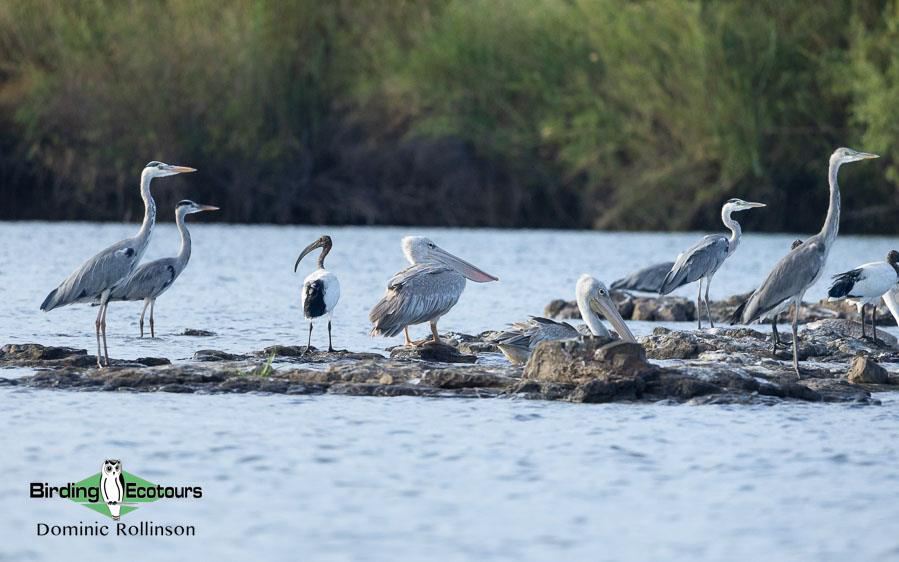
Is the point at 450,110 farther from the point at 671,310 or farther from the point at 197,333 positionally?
the point at 197,333

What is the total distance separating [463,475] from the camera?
306 inches

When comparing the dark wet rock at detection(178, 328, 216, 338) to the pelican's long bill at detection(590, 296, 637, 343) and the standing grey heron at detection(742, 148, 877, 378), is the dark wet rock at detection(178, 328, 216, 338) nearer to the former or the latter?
the pelican's long bill at detection(590, 296, 637, 343)

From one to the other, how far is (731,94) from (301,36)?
1256cm

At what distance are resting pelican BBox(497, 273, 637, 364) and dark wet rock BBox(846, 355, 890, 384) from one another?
1.64 meters

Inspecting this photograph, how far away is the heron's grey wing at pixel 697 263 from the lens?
15633 millimetres

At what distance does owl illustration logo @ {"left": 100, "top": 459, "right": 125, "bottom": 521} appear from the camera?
6.99 metres

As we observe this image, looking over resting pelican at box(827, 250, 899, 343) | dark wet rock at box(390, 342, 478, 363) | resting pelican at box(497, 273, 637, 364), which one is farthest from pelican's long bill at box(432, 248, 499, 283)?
resting pelican at box(827, 250, 899, 343)

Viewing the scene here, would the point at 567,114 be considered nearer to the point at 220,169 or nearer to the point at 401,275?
the point at 220,169

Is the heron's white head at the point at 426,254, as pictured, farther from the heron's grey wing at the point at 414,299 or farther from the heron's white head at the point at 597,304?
the heron's white head at the point at 597,304

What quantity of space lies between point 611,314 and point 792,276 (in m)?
1.66

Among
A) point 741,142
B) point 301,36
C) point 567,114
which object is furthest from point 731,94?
point 301,36

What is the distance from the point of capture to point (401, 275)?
41.3 ft

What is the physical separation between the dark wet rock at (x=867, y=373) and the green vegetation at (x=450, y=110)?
26.7 m

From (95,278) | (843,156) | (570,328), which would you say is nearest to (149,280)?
(95,278)
